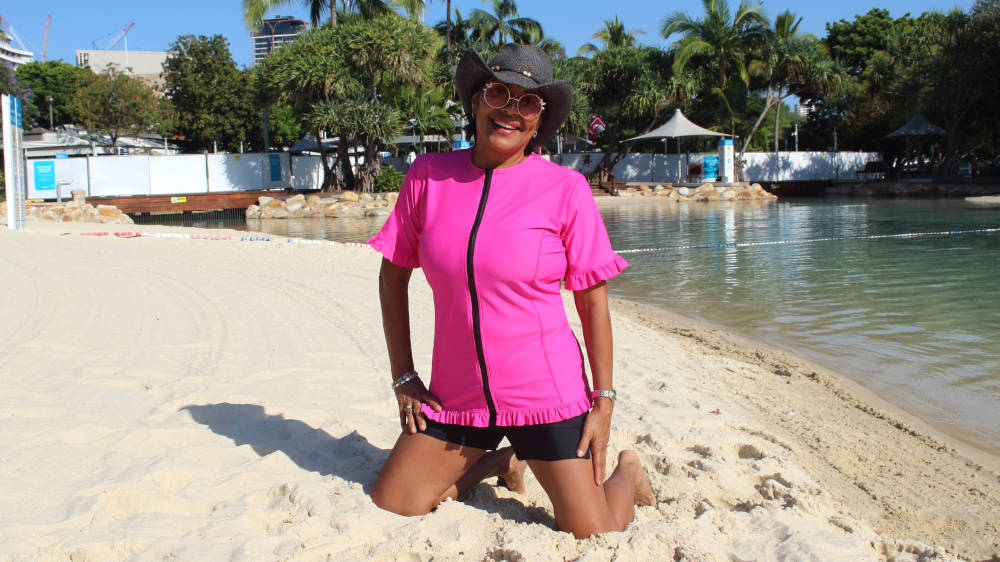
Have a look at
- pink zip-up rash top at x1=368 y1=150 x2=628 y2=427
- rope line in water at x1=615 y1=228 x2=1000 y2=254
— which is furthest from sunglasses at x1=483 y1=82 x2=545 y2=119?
rope line in water at x1=615 y1=228 x2=1000 y2=254

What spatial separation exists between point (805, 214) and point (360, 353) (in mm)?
20355

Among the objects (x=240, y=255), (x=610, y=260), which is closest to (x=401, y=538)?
(x=610, y=260)

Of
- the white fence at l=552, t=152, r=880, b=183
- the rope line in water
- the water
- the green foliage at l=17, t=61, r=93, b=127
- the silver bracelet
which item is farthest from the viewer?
the green foliage at l=17, t=61, r=93, b=127

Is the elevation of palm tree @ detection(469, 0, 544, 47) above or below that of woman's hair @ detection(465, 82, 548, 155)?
above

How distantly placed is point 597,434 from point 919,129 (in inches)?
1495

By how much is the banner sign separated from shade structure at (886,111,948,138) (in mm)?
33096

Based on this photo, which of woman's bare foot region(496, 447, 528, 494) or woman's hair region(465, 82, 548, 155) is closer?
woman's hair region(465, 82, 548, 155)

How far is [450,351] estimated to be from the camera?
2.60m

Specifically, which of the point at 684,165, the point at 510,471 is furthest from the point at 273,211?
the point at 510,471

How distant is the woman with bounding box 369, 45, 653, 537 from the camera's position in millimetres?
2467

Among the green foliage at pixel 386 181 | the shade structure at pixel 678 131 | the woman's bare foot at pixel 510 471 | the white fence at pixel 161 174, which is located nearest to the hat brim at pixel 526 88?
the woman's bare foot at pixel 510 471

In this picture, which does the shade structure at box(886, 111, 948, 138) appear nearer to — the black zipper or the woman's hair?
the woman's hair

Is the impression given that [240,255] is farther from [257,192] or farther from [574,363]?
[257,192]

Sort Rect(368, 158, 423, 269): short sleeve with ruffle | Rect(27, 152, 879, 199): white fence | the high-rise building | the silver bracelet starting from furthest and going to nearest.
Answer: the high-rise building
Rect(27, 152, 879, 199): white fence
the silver bracelet
Rect(368, 158, 423, 269): short sleeve with ruffle
